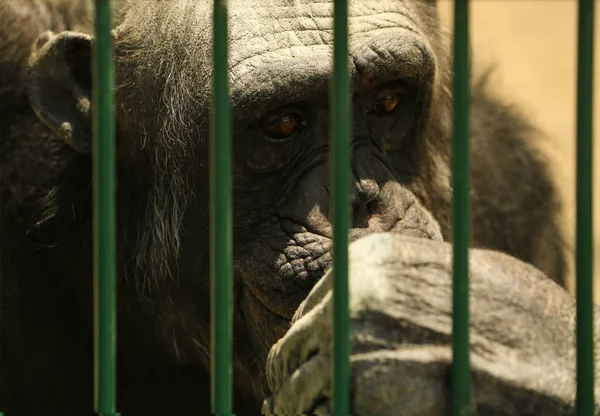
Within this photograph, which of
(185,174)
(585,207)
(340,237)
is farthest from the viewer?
(185,174)

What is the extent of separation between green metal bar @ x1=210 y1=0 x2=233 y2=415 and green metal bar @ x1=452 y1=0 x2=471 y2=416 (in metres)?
0.41

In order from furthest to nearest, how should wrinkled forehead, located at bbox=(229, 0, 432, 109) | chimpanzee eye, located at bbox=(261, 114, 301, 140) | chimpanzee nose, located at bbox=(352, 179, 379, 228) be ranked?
chimpanzee eye, located at bbox=(261, 114, 301, 140), wrinkled forehead, located at bbox=(229, 0, 432, 109), chimpanzee nose, located at bbox=(352, 179, 379, 228)

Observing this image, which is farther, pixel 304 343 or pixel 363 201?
pixel 363 201

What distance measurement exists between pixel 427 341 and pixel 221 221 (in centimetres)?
44

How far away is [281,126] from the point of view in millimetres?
3580

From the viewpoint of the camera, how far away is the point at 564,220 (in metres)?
5.56

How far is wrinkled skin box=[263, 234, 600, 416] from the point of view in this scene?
206cm

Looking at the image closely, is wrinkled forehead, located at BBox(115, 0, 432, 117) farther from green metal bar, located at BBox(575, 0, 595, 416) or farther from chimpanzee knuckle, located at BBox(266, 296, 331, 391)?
green metal bar, located at BBox(575, 0, 595, 416)

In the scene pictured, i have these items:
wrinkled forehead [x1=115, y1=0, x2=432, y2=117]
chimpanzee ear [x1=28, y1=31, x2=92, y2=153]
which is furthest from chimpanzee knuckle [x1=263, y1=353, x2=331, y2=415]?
chimpanzee ear [x1=28, y1=31, x2=92, y2=153]

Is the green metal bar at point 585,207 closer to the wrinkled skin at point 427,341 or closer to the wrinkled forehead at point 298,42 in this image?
the wrinkled skin at point 427,341

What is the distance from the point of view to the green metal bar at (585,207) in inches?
82.7

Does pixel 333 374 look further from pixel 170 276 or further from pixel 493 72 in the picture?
pixel 493 72

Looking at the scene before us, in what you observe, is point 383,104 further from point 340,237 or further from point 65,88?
point 340,237

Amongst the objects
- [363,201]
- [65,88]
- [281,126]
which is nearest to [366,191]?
[363,201]
